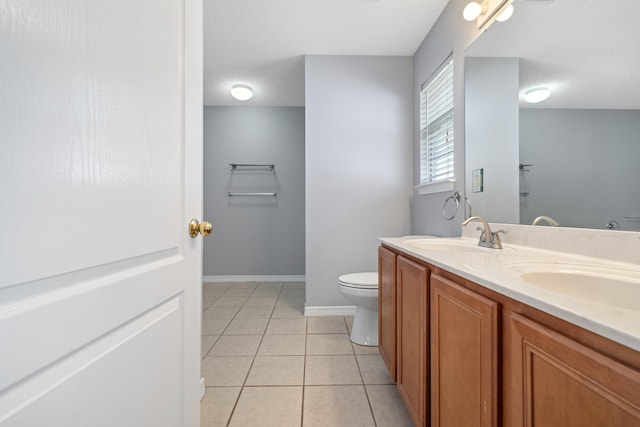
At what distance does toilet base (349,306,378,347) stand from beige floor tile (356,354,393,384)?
0.48ft

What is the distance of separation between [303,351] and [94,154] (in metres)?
1.81

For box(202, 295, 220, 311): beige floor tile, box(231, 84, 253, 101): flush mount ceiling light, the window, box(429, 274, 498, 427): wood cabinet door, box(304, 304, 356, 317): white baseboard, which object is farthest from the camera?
box(231, 84, 253, 101): flush mount ceiling light

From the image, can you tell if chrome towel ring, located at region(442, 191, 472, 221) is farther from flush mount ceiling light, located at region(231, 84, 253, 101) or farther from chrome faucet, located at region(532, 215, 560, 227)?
flush mount ceiling light, located at region(231, 84, 253, 101)

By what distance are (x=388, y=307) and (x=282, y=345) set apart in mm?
928

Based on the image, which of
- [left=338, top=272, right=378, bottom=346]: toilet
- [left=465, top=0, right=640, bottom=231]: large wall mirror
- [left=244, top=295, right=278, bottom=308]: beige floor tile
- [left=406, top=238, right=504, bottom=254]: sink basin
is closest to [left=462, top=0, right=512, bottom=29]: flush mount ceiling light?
[left=465, top=0, right=640, bottom=231]: large wall mirror

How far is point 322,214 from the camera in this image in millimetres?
2598

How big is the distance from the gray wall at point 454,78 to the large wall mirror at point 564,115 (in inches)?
9.7

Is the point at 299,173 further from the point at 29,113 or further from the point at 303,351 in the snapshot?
the point at 29,113

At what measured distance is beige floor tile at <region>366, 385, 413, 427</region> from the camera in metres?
1.28

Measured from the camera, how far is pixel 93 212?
Result: 464 mm

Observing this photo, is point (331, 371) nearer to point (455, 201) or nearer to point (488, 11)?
point (455, 201)

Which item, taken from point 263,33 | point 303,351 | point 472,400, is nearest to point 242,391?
point 303,351

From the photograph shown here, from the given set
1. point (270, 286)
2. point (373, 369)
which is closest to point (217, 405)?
point (373, 369)

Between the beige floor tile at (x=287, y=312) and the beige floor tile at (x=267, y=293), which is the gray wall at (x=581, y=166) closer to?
the beige floor tile at (x=287, y=312)
